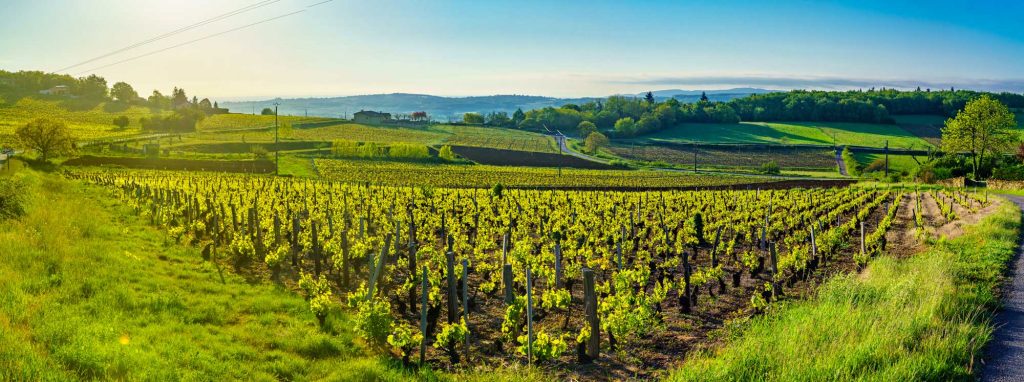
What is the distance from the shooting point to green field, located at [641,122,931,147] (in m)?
128

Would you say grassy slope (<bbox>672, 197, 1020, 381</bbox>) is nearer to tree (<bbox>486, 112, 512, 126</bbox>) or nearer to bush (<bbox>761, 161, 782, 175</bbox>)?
bush (<bbox>761, 161, 782, 175</bbox>)

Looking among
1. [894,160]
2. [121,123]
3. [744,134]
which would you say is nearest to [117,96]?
[121,123]

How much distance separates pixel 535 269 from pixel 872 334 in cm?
744

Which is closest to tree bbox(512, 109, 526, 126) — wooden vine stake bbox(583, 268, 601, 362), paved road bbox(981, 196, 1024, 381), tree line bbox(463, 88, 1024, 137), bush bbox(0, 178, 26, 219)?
tree line bbox(463, 88, 1024, 137)

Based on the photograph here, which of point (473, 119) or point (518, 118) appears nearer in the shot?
point (518, 118)

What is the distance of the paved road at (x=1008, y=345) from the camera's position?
8461mm

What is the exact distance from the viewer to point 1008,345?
377 inches

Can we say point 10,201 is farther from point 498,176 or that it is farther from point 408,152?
point 408,152

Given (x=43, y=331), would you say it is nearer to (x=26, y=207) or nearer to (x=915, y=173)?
(x=26, y=207)

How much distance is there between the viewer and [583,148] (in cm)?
12288

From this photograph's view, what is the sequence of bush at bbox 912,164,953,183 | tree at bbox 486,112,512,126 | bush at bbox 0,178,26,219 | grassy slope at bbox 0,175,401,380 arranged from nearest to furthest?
1. grassy slope at bbox 0,175,401,380
2. bush at bbox 0,178,26,219
3. bush at bbox 912,164,953,183
4. tree at bbox 486,112,512,126

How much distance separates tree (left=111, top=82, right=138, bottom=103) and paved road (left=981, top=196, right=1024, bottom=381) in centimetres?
19963

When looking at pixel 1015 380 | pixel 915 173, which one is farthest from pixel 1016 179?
pixel 1015 380

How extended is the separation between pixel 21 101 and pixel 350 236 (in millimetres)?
140225
